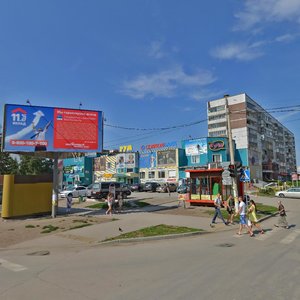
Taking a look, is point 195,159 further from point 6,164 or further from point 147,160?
point 6,164

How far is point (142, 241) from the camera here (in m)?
13.9

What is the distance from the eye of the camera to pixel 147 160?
76750mm

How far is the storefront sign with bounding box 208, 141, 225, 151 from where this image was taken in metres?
69.1

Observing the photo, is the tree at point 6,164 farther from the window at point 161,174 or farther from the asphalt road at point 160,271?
the asphalt road at point 160,271

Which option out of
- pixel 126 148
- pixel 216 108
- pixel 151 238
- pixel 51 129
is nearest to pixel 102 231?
pixel 151 238

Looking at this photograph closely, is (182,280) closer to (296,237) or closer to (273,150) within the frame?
(296,237)

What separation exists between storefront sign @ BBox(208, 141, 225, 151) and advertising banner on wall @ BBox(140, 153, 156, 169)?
1272 cm

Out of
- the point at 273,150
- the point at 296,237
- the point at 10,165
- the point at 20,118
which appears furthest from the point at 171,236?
the point at 273,150

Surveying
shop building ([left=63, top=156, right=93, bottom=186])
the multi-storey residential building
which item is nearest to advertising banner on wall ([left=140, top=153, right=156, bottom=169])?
shop building ([left=63, top=156, right=93, bottom=186])

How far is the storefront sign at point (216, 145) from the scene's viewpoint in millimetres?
69119

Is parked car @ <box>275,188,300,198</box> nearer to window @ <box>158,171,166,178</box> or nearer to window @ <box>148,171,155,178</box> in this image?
window @ <box>158,171,166,178</box>

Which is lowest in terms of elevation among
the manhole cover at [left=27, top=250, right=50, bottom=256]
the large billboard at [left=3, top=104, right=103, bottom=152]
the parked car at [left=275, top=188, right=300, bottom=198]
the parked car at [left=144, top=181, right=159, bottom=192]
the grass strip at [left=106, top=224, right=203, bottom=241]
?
the manhole cover at [left=27, top=250, right=50, bottom=256]

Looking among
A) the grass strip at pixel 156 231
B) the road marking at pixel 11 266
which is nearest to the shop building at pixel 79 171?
the grass strip at pixel 156 231

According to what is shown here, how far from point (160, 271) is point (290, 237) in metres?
7.86
